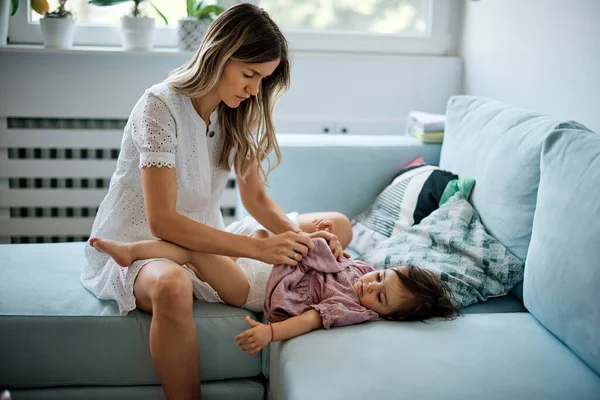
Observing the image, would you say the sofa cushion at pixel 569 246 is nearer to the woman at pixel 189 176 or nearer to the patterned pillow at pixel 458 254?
the patterned pillow at pixel 458 254

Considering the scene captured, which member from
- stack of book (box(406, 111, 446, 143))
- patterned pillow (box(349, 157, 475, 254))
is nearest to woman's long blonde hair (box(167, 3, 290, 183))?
patterned pillow (box(349, 157, 475, 254))

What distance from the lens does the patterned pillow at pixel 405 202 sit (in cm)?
210

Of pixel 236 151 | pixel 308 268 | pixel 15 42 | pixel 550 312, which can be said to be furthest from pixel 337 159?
pixel 15 42

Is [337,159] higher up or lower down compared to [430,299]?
higher up

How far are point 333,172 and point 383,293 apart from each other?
742mm

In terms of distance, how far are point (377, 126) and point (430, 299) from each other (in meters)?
1.43

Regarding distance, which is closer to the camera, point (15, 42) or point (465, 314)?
point (465, 314)

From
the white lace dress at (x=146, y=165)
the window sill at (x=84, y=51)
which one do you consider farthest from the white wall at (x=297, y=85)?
the white lace dress at (x=146, y=165)

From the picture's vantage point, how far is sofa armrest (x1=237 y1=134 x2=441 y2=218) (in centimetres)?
228

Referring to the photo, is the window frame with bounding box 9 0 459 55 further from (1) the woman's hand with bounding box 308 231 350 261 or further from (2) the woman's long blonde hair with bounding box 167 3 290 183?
(1) the woman's hand with bounding box 308 231 350 261

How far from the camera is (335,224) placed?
2008mm

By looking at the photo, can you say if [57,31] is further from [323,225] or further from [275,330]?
[275,330]

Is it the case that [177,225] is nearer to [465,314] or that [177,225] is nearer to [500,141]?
[465,314]

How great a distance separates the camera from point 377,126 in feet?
9.68
